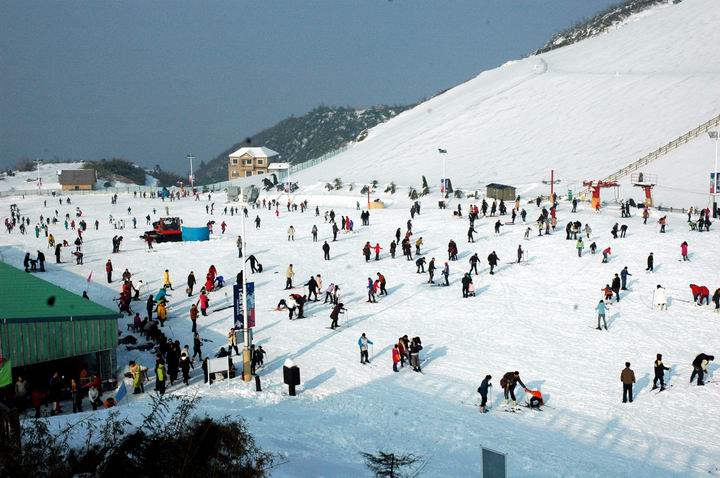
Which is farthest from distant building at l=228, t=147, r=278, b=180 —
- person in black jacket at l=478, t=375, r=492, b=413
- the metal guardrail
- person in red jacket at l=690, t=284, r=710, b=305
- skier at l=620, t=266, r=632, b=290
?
person in black jacket at l=478, t=375, r=492, b=413

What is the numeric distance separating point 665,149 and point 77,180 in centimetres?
6785

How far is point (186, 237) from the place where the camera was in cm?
3900

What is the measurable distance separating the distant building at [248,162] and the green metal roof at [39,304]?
305 ft

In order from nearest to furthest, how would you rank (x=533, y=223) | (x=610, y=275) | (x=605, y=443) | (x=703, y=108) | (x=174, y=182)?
1. (x=605, y=443)
2. (x=610, y=275)
3. (x=533, y=223)
4. (x=703, y=108)
5. (x=174, y=182)

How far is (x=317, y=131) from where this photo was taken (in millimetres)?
175375

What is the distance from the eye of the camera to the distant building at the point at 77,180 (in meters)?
89.5

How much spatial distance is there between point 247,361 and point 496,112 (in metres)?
68.6

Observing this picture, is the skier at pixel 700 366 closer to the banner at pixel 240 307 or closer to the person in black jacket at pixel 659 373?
the person in black jacket at pixel 659 373

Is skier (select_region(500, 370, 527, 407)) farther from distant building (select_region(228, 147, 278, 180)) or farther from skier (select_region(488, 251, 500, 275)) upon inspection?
distant building (select_region(228, 147, 278, 180))

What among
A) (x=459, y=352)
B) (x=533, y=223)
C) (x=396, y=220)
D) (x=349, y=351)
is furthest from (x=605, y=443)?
(x=396, y=220)

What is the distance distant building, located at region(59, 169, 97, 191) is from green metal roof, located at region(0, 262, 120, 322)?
75.7 meters

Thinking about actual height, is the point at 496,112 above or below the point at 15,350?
above

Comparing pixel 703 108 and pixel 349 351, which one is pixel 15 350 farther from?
pixel 703 108

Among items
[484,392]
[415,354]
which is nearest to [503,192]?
[415,354]
